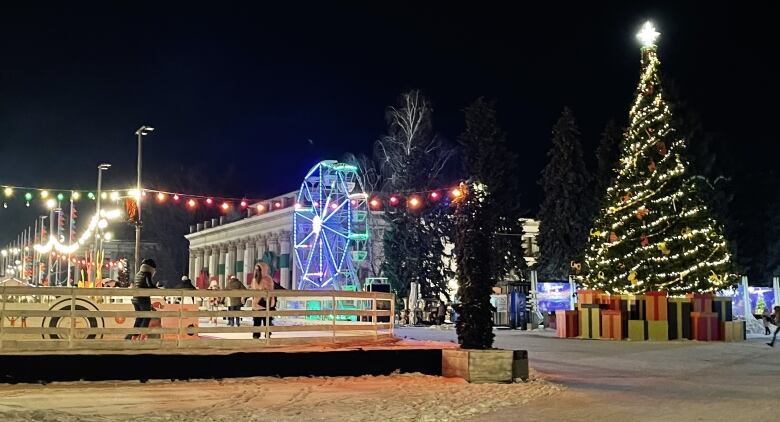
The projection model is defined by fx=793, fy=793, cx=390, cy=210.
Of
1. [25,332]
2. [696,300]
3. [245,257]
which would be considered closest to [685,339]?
[696,300]

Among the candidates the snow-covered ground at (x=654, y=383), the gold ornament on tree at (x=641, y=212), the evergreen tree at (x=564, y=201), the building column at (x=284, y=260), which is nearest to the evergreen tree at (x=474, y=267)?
the snow-covered ground at (x=654, y=383)

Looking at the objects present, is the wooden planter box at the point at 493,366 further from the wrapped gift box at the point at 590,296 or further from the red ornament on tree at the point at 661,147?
the red ornament on tree at the point at 661,147

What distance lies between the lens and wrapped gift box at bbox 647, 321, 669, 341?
2745 centimetres

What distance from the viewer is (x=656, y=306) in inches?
1093

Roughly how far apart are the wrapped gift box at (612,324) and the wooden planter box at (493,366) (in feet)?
50.2

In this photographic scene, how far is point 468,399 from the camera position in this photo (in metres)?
11.9

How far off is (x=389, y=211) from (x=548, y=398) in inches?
1660

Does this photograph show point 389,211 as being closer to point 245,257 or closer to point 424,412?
point 245,257

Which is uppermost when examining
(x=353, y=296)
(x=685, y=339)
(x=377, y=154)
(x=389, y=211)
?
(x=377, y=154)

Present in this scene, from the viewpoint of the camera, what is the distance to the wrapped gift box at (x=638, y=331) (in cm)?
2777

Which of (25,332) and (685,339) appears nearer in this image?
(25,332)

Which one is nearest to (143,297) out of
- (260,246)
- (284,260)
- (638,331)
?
(638,331)

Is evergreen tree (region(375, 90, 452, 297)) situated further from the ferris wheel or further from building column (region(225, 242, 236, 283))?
building column (region(225, 242, 236, 283))

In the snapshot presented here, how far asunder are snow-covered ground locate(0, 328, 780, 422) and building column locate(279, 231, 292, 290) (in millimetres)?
50408
